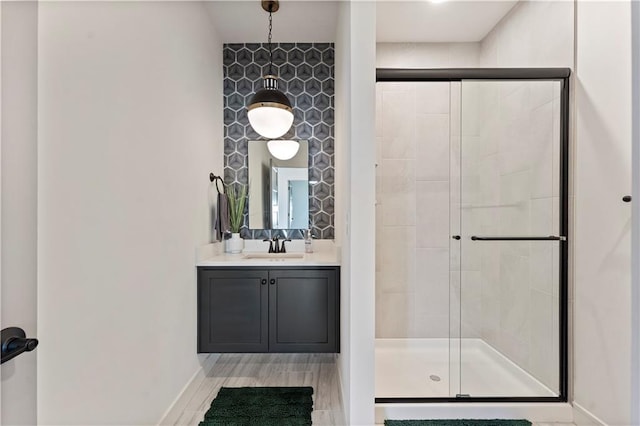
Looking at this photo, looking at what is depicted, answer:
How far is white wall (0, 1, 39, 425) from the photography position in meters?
0.70

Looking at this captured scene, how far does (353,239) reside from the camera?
5.38 feet

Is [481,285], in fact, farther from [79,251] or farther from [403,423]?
[79,251]

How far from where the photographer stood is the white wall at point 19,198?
70 centimetres

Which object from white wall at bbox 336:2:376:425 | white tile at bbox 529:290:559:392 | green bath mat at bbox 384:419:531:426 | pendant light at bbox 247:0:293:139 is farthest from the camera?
pendant light at bbox 247:0:293:139

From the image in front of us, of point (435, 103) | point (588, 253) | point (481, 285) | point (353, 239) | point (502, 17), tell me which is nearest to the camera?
point (353, 239)

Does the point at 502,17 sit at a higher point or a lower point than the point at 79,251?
higher

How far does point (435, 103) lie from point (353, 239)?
1788 millimetres

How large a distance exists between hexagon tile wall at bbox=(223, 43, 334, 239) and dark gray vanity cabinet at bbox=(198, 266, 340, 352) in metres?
0.69

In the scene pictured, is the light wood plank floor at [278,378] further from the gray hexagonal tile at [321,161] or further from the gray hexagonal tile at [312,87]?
the gray hexagonal tile at [312,87]

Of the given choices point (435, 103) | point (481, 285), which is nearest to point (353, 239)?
point (481, 285)

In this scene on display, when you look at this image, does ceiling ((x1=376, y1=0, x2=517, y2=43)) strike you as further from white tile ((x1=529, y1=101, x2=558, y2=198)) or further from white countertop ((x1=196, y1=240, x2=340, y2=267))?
white countertop ((x1=196, y1=240, x2=340, y2=267))

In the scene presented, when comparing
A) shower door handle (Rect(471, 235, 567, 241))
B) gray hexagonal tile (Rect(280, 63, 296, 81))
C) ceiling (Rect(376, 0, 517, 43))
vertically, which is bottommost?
shower door handle (Rect(471, 235, 567, 241))

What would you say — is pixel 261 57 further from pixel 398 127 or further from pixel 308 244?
pixel 308 244

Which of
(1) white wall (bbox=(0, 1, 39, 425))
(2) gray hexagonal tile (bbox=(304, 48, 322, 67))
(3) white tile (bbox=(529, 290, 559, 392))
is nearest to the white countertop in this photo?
(3) white tile (bbox=(529, 290, 559, 392))
